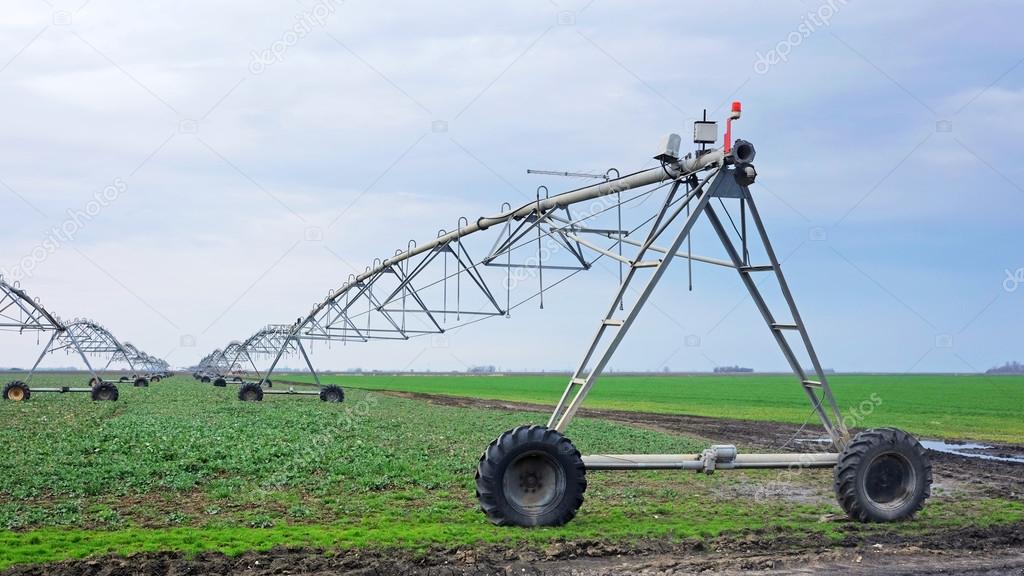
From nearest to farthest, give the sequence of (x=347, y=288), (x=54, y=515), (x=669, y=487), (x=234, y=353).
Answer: (x=54, y=515)
(x=669, y=487)
(x=347, y=288)
(x=234, y=353)

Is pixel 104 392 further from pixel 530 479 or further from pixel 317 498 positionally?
pixel 530 479

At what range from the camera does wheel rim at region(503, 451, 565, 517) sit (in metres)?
11.6

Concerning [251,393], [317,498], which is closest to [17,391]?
[251,393]

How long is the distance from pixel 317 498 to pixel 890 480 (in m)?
9.02

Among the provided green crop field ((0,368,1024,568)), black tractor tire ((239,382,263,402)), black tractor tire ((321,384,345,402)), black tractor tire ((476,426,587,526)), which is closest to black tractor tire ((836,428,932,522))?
green crop field ((0,368,1024,568))

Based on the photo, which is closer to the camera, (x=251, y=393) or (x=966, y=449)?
(x=966, y=449)

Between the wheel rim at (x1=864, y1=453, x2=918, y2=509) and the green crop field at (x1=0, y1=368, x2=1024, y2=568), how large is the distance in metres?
0.43

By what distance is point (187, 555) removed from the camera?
9.63 meters

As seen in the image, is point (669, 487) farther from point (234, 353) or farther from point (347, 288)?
point (234, 353)

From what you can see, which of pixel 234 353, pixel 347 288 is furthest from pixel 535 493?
pixel 234 353

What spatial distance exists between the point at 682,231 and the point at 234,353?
73.6m

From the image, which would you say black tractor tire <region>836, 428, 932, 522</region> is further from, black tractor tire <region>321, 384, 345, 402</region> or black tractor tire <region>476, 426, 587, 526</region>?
black tractor tire <region>321, 384, 345, 402</region>

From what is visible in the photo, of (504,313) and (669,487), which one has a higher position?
(504,313)

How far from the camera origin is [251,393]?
148 feet
